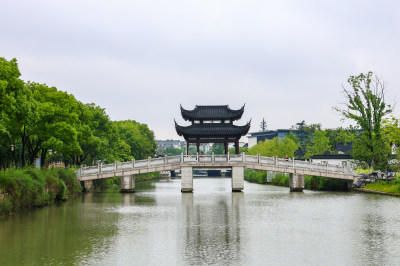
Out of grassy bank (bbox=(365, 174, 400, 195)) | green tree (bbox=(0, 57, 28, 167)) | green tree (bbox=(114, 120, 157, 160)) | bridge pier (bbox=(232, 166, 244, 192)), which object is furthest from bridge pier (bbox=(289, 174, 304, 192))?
green tree (bbox=(114, 120, 157, 160))

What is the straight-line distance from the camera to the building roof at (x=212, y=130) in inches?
1786

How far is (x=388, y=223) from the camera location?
18.8 meters

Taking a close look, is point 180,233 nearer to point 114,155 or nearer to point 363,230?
point 363,230

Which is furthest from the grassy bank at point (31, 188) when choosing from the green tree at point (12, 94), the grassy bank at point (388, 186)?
the grassy bank at point (388, 186)

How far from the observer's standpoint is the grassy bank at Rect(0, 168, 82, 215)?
22.8 m

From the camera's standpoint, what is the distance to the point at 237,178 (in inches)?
1608

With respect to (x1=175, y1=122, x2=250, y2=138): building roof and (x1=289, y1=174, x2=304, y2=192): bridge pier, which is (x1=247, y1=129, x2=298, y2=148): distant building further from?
(x1=289, y1=174, x2=304, y2=192): bridge pier

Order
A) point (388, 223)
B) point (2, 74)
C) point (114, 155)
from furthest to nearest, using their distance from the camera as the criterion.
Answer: point (114, 155), point (2, 74), point (388, 223)

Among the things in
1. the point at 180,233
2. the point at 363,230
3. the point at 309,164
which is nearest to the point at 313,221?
the point at 363,230

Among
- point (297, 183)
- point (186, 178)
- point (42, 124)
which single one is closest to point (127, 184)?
point (186, 178)

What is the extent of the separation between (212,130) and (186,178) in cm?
724

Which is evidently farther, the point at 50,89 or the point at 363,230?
the point at 50,89

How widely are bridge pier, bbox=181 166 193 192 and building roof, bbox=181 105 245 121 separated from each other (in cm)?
780

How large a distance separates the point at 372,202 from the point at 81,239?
65.2 ft
